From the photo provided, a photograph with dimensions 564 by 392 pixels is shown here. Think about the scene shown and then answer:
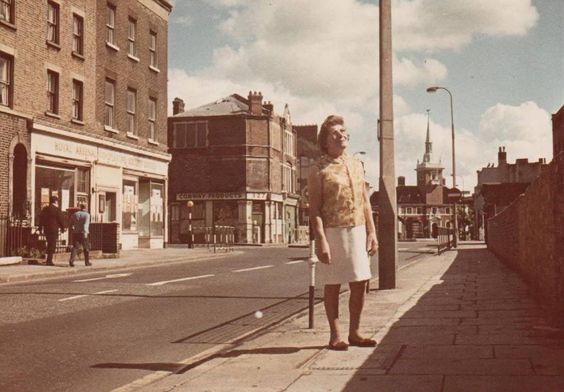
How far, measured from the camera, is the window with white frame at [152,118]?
110 feet

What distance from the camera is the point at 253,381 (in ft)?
16.0

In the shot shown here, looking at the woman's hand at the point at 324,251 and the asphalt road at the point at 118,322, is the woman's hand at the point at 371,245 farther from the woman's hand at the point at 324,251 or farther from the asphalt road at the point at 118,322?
the asphalt road at the point at 118,322

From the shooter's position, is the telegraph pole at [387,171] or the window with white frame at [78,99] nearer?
the telegraph pole at [387,171]

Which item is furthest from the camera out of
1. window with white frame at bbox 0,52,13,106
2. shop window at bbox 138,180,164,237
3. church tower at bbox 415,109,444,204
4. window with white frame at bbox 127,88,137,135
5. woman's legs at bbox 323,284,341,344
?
church tower at bbox 415,109,444,204

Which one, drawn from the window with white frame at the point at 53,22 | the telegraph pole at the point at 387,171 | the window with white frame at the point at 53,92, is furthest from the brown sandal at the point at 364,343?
the window with white frame at the point at 53,22

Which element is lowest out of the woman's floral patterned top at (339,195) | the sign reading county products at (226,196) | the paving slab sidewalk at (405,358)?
the paving slab sidewalk at (405,358)

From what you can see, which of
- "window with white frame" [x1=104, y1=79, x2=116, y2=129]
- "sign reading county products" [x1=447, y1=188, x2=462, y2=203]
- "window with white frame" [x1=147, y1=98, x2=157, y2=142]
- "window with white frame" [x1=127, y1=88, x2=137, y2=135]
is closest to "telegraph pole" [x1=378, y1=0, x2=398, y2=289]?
"window with white frame" [x1=104, y1=79, x2=116, y2=129]

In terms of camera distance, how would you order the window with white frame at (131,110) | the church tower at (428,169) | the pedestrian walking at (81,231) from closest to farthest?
the pedestrian walking at (81,231)
the window with white frame at (131,110)
the church tower at (428,169)

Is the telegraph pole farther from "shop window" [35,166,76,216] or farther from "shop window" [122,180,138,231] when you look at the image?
"shop window" [122,180,138,231]

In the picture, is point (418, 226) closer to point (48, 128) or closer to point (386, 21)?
point (48, 128)

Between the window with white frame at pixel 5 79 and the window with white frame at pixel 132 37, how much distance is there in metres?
8.93

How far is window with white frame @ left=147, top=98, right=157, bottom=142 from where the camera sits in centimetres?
3366

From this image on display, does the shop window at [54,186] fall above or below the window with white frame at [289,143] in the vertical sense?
below

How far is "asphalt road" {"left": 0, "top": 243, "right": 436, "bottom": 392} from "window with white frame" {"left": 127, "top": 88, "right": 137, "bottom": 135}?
1688 centimetres
